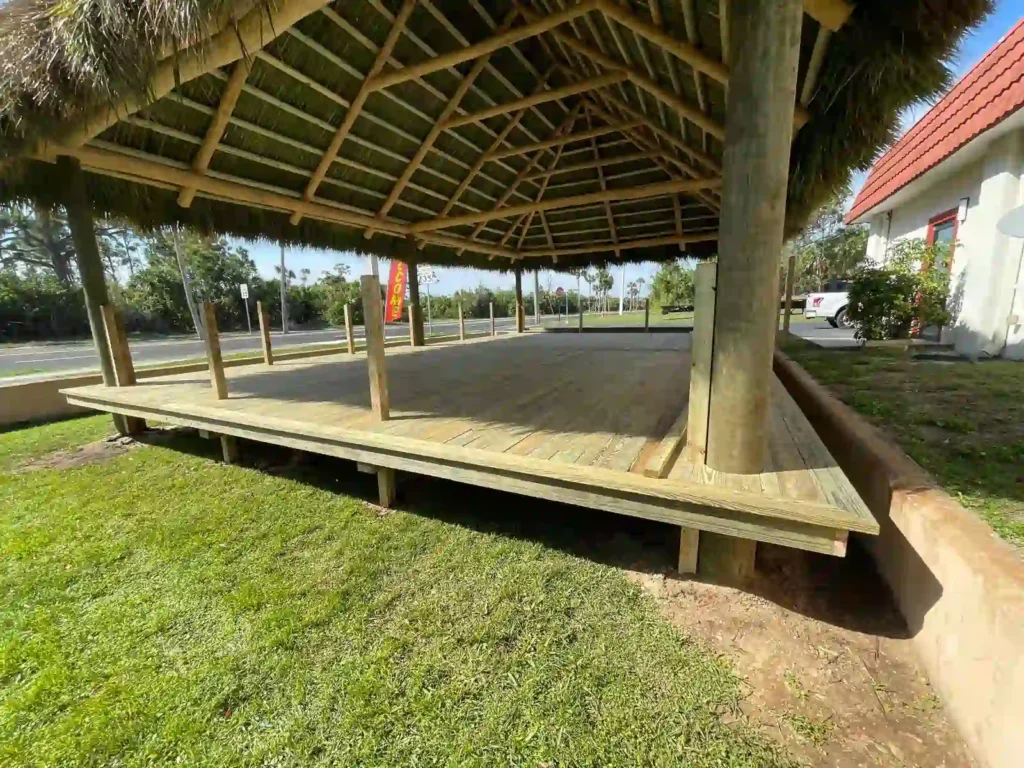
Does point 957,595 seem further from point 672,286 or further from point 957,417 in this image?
point 672,286

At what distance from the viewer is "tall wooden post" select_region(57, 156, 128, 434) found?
415cm

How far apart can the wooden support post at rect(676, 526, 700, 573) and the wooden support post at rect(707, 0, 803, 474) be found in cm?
59

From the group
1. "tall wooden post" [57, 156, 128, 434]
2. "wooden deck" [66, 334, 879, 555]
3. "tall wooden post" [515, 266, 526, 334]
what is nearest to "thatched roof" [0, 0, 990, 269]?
"tall wooden post" [57, 156, 128, 434]

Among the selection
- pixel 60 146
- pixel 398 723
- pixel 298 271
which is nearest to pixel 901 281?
pixel 398 723

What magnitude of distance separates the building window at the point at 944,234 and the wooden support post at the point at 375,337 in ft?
27.7

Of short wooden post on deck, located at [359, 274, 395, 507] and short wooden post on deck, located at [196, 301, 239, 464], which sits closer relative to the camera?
short wooden post on deck, located at [359, 274, 395, 507]

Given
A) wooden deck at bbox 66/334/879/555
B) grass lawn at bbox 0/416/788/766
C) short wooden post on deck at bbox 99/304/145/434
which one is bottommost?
grass lawn at bbox 0/416/788/766

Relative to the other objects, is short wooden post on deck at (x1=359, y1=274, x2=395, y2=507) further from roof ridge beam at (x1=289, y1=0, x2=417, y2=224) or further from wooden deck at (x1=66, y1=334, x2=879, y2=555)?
roof ridge beam at (x1=289, y1=0, x2=417, y2=224)

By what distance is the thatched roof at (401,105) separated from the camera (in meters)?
2.65

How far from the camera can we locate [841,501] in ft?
5.98

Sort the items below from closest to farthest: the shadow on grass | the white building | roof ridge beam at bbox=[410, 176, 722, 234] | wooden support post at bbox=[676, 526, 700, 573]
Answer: the shadow on grass → wooden support post at bbox=[676, 526, 700, 573] → the white building → roof ridge beam at bbox=[410, 176, 722, 234]

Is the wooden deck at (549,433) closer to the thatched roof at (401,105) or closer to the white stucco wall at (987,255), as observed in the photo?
the thatched roof at (401,105)

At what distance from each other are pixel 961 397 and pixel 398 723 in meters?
4.97

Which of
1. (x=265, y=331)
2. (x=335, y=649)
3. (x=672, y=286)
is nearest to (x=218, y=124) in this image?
(x=265, y=331)
